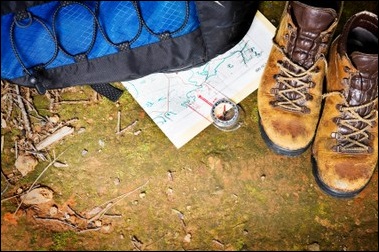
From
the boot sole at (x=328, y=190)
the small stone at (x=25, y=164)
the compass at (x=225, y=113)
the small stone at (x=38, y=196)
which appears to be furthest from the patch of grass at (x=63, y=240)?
the boot sole at (x=328, y=190)

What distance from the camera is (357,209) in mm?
1454

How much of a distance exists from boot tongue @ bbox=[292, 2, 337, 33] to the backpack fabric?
0.16m

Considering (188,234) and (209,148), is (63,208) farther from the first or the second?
(209,148)

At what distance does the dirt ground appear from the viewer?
1428 millimetres

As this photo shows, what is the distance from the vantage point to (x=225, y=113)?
156cm

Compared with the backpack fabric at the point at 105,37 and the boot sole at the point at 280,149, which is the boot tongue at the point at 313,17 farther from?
the boot sole at the point at 280,149

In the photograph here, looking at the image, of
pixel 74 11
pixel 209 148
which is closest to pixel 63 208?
pixel 209 148

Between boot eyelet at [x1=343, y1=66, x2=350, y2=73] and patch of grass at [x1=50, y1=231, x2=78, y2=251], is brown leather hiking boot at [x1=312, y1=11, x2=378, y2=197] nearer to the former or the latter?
boot eyelet at [x1=343, y1=66, x2=350, y2=73]

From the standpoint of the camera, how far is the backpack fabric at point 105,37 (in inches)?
52.6

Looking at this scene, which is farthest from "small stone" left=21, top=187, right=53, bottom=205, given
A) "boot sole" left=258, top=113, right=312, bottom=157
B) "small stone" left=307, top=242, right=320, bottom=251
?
"small stone" left=307, top=242, right=320, bottom=251

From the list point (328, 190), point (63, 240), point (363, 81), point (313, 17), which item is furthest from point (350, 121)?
point (63, 240)

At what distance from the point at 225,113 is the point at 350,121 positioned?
0.44 meters

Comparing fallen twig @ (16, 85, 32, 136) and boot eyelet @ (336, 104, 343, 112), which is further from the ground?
boot eyelet @ (336, 104, 343, 112)

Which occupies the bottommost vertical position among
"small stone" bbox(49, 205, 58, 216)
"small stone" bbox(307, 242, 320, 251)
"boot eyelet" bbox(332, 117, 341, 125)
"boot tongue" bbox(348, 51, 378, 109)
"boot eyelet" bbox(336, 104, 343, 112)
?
Result: "small stone" bbox(307, 242, 320, 251)
